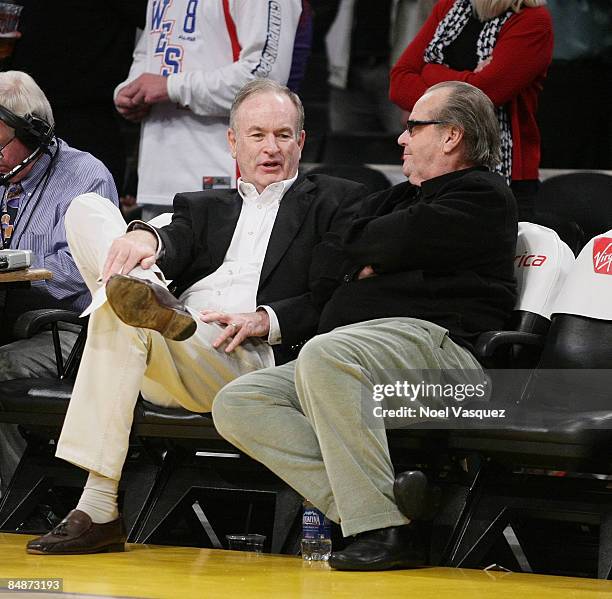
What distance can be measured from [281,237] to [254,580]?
1.18 m

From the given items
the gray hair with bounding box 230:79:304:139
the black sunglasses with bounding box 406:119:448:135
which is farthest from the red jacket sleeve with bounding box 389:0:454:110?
the black sunglasses with bounding box 406:119:448:135

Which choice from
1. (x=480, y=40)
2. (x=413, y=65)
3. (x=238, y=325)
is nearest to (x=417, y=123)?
(x=238, y=325)

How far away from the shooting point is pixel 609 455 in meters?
3.02

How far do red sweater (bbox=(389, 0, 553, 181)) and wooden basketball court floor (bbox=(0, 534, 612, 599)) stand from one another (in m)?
1.83

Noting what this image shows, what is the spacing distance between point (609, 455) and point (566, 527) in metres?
0.51

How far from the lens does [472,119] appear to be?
11.4ft

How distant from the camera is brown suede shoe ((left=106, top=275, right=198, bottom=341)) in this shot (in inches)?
119

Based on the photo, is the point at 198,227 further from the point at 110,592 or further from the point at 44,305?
the point at 110,592

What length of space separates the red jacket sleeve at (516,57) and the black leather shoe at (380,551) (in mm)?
1829

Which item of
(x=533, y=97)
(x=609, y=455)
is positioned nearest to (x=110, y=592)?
(x=609, y=455)

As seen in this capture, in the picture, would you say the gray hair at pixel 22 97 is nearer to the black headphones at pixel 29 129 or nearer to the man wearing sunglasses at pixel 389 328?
the black headphones at pixel 29 129

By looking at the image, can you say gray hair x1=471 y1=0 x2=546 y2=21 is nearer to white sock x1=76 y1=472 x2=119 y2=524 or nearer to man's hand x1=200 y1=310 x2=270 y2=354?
man's hand x1=200 y1=310 x2=270 y2=354

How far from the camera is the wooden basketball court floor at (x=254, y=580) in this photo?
2.72 meters

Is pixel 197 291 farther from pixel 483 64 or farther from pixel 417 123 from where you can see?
pixel 483 64
